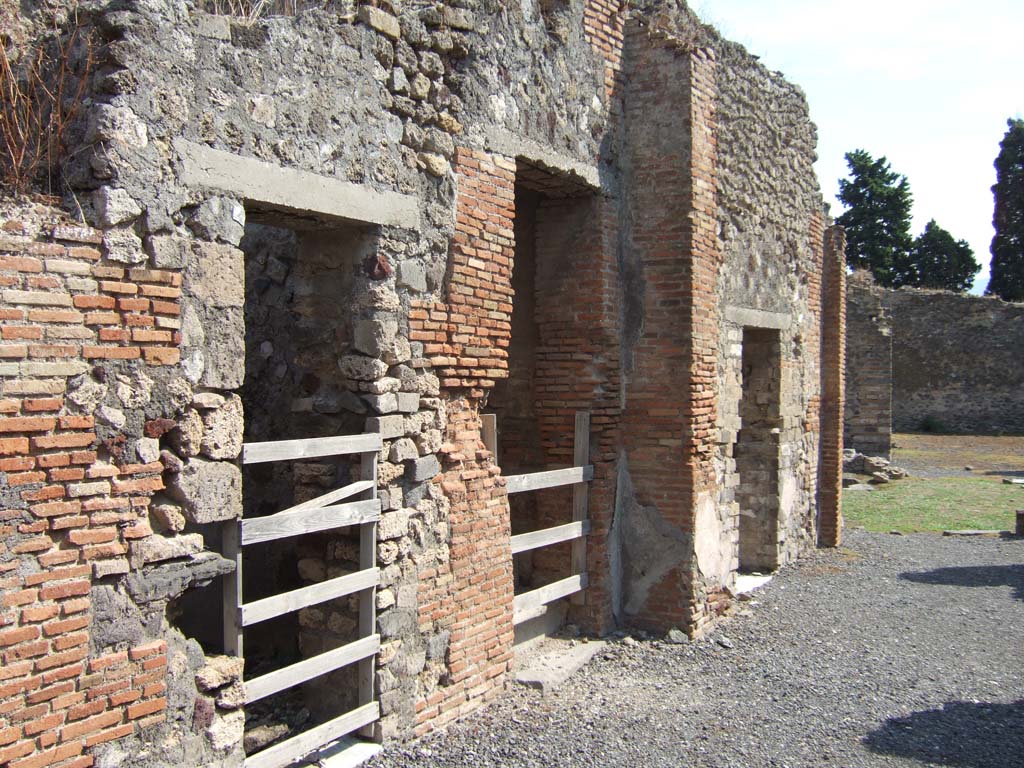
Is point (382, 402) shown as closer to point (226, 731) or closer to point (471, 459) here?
point (471, 459)

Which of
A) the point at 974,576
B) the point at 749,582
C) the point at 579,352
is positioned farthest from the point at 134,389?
the point at 974,576

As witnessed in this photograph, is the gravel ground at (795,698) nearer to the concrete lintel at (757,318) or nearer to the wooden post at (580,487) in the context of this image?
the wooden post at (580,487)

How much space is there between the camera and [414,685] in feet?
17.9

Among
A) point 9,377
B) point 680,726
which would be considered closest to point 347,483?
point 9,377

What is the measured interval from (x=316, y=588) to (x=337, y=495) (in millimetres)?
497

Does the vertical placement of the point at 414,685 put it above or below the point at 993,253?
below

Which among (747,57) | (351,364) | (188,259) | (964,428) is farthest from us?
(964,428)

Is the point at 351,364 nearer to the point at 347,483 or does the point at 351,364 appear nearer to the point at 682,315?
the point at 347,483

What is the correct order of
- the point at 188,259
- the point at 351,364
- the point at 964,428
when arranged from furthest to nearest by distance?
the point at 964,428
the point at 351,364
the point at 188,259

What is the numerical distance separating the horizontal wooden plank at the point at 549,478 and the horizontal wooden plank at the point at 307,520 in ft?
4.93

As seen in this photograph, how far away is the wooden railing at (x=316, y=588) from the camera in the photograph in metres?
4.42

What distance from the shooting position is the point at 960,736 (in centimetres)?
596

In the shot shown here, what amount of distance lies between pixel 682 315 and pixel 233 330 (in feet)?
14.5

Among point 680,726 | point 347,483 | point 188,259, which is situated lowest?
point 680,726
